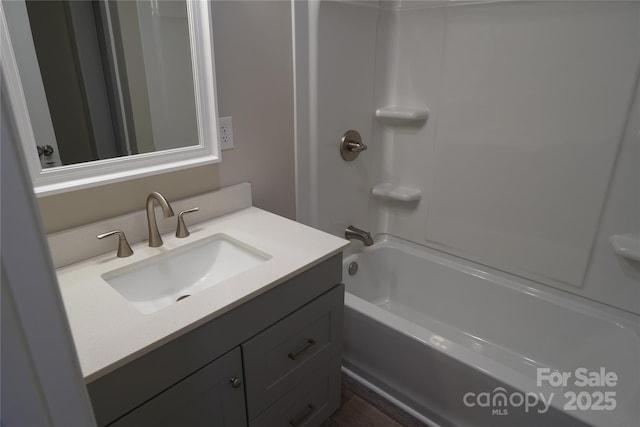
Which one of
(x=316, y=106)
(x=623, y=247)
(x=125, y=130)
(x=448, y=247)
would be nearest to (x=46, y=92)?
(x=125, y=130)

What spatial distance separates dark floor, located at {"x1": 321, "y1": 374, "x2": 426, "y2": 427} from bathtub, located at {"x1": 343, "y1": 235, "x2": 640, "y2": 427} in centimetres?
3

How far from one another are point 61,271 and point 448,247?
1.72 meters

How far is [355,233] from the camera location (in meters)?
2.04

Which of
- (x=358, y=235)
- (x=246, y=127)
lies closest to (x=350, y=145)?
(x=358, y=235)

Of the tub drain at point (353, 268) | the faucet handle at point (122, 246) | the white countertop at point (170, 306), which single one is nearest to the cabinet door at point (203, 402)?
the white countertop at point (170, 306)

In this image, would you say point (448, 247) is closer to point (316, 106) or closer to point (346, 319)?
point (346, 319)

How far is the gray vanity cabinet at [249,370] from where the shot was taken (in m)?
0.85

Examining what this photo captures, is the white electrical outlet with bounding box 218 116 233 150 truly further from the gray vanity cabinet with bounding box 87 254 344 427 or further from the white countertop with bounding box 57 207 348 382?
the gray vanity cabinet with bounding box 87 254 344 427

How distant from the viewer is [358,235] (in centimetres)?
203

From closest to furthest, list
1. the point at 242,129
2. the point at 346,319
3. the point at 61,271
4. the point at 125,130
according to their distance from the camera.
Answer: the point at 61,271 → the point at 125,130 → the point at 242,129 → the point at 346,319

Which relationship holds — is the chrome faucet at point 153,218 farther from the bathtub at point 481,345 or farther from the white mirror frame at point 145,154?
the bathtub at point 481,345

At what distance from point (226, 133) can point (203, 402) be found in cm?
89

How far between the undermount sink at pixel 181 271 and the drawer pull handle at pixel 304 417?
0.55 meters

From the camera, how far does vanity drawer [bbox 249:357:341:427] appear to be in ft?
4.08
